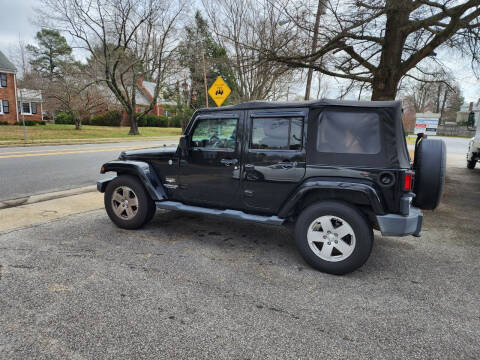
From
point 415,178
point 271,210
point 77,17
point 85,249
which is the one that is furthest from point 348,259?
point 77,17

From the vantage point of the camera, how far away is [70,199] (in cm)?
625

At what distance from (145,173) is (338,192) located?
2575 millimetres

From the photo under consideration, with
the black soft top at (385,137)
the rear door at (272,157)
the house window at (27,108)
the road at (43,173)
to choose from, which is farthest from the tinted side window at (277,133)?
the house window at (27,108)

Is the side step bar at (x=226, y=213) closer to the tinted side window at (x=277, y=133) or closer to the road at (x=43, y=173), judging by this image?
the tinted side window at (x=277, y=133)

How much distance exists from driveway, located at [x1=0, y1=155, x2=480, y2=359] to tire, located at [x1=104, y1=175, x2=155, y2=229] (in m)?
0.21

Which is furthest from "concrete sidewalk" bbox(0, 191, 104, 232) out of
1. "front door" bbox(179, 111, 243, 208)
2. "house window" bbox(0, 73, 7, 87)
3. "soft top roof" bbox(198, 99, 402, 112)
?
"house window" bbox(0, 73, 7, 87)

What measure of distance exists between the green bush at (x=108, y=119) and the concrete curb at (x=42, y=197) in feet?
125

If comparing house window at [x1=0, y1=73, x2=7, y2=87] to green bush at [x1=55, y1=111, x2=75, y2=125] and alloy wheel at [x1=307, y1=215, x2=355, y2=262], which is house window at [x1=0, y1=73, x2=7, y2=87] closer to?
green bush at [x1=55, y1=111, x2=75, y2=125]

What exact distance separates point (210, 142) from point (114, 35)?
90.7ft

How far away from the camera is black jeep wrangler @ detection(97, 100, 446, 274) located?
125 inches

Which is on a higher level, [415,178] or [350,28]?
[350,28]

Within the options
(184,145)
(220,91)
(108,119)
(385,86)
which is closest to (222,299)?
(184,145)

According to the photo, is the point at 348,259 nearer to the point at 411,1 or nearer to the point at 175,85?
the point at 411,1

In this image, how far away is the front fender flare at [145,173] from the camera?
4305 mm
